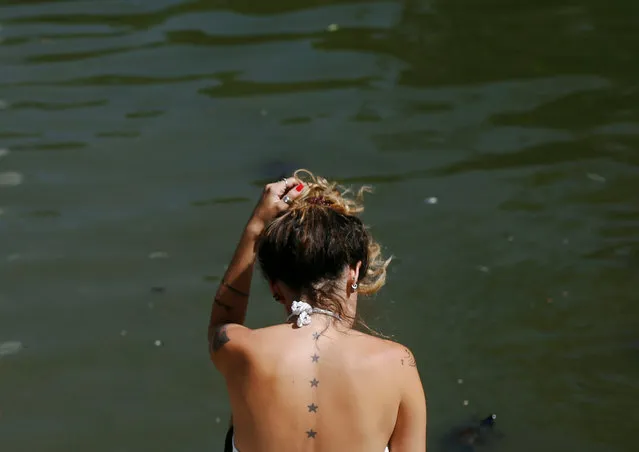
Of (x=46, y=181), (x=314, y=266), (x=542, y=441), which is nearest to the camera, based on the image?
(x=314, y=266)

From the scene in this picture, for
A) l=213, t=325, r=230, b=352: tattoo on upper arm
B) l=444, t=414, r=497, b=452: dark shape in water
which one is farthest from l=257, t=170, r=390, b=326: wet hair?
l=444, t=414, r=497, b=452: dark shape in water

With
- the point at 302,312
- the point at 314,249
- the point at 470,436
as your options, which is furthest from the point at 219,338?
the point at 470,436

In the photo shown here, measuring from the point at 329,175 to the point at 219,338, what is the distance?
294 centimetres

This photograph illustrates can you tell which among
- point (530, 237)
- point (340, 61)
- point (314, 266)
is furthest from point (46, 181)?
point (314, 266)

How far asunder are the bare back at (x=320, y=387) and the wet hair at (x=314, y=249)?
9cm

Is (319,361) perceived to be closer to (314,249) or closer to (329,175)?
(314,249)

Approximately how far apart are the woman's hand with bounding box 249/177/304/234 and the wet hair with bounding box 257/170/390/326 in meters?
0.09

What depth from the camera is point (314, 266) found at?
8.25 feet

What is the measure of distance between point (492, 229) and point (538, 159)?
71 cm

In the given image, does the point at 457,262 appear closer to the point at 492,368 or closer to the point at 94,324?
the point at 492,368

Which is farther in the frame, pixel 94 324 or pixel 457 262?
pixel 457 262

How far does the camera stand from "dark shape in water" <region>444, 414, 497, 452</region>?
161 inches

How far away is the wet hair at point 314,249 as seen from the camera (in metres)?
2.51

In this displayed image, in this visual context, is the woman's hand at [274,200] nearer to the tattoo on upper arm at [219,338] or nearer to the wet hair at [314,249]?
the wet hair at [314,249]
